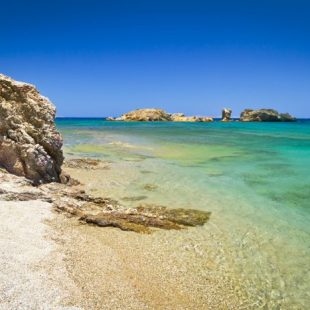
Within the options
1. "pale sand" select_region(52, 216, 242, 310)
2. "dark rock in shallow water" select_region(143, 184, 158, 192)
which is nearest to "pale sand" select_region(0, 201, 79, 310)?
"pale sand" select_region(52, 216, 242, 310)

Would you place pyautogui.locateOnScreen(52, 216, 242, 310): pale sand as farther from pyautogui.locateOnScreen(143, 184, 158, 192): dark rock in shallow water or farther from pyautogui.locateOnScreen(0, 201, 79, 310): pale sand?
pyautogui.locateOnScreen(143, 184, 158, 192): dark rock in shallow water

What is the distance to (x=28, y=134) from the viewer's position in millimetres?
12664

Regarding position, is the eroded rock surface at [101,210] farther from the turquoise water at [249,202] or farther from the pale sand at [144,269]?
the turquoise water at [249,202]

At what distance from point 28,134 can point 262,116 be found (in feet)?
493

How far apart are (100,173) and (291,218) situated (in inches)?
347

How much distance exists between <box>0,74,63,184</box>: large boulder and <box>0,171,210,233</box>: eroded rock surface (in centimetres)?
83

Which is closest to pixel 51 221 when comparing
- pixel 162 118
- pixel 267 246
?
pixel 267 246

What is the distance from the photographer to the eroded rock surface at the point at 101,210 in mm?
9617

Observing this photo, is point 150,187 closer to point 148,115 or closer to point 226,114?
point 148,115

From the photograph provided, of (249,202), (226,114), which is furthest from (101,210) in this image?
(226,114)

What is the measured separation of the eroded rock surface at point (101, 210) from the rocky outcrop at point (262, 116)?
150m

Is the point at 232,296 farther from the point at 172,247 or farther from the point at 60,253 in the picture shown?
the point at 60,253

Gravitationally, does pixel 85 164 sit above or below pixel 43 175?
below

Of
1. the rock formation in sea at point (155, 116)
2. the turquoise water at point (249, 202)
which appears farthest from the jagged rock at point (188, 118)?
the turquoise water at point (249, 202)
